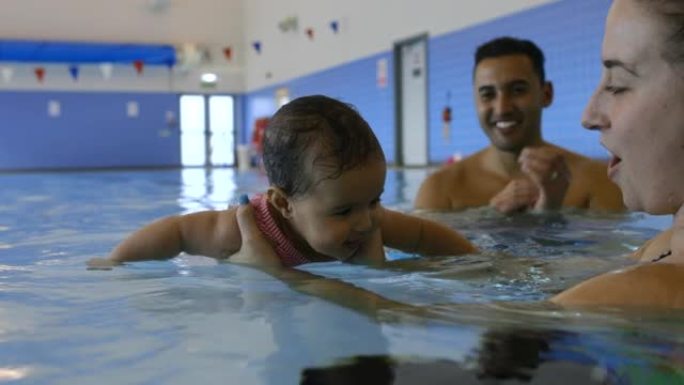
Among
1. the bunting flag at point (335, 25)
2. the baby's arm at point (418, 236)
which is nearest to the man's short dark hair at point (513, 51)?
the baby's arm at point (418, 236)

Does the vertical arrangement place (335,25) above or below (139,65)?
above

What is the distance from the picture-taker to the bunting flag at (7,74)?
19016mm

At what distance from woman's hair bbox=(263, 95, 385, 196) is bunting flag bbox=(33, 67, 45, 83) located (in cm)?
1809

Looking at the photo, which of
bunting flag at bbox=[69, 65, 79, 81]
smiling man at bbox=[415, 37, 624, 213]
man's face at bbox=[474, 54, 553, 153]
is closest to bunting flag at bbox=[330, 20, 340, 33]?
bunting flag at bbox=[69, 65, 79, 81]

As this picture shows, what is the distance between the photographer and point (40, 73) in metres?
19.2

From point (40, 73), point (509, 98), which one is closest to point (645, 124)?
point (509, 98)

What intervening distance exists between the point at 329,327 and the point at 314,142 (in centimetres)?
81

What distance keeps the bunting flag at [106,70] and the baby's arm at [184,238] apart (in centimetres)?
1756

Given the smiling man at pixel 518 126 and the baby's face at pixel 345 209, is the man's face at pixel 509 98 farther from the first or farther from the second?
the baby's face at pixel 345 209

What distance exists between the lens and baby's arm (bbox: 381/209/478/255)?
114 inches

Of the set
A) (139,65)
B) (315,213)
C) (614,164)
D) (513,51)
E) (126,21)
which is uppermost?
(126,21)

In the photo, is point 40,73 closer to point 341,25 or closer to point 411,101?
point 341,25

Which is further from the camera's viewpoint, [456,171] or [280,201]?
[456,171]

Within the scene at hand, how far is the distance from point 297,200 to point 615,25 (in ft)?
4.05
